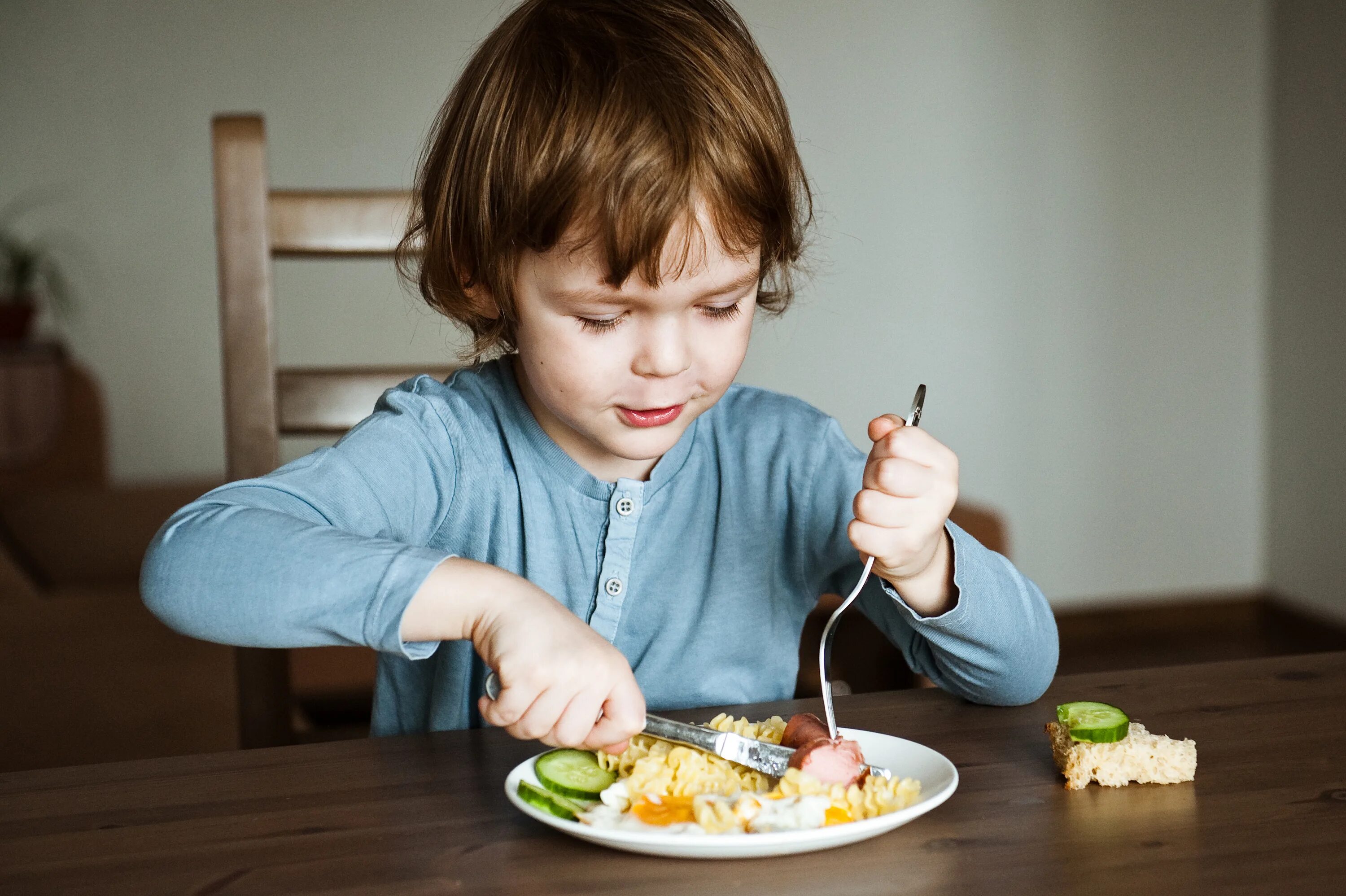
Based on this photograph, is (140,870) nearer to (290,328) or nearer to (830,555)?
(830,555)

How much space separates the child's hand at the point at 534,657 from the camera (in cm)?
60

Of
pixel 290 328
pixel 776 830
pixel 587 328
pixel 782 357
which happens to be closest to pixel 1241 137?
pixel 782 357

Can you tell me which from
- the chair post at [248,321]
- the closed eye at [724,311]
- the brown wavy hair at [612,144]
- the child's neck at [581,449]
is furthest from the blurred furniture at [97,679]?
the closed eye at [724,311]

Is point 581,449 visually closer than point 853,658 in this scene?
Yes

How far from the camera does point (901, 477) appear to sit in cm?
70

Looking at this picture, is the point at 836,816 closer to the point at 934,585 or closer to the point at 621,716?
the point at 621,716

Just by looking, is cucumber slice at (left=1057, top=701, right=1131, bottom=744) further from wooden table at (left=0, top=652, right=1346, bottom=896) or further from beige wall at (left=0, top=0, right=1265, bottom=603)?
beige wall at (left=0, top=0, right=1265, bottom=603)

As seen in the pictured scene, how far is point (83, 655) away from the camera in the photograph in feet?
6.22

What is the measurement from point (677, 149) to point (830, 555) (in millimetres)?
377

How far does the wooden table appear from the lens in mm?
510

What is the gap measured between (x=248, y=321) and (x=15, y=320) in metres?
2.38

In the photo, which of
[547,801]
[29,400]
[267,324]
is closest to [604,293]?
[547,801]

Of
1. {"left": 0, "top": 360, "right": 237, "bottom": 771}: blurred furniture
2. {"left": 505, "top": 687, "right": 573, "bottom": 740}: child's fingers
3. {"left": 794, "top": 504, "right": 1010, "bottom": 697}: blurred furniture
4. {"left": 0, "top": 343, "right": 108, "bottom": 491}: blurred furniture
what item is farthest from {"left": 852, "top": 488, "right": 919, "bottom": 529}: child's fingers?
{"left": 0, "top": 343, "right": 108, "bottom": 491}: blurred furniture

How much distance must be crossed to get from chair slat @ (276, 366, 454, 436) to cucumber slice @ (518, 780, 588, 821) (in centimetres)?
73
